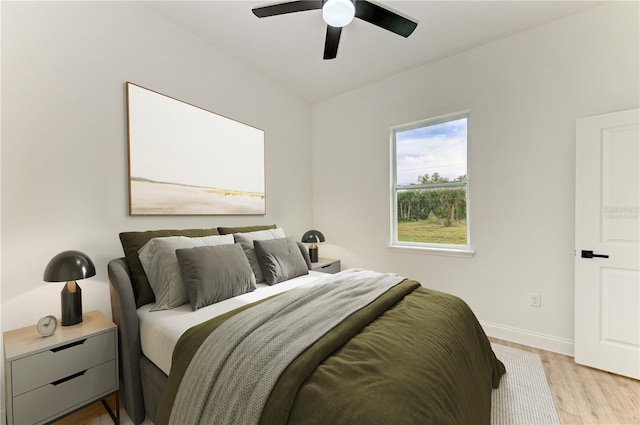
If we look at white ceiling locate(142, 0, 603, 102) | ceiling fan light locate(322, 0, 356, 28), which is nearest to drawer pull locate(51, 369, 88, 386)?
ceiling fan light locate(322, 0, 356, 28)

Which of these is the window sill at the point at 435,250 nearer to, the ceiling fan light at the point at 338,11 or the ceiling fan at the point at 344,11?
the ceiling fan at the point at 344,11

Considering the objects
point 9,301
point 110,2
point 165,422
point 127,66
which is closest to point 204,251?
point 165,422

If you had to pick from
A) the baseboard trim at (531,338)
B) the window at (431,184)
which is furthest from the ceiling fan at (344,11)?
the baseboard trim at (531,338)

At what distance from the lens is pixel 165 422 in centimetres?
120

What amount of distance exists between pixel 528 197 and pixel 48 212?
380cm

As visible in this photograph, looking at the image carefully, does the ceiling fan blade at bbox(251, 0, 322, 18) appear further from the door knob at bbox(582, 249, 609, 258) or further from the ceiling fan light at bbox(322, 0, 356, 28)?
the door knob at bbox(582, 249, 609, 258)

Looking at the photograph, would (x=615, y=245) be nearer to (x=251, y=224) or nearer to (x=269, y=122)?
(x=251, y=224)

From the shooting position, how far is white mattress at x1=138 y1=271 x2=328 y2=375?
1.43m

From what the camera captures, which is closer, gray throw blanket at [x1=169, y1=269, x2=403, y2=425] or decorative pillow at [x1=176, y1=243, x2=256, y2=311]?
gray throw blanket at [x1=169, y1=269, x2=403, y2=425]

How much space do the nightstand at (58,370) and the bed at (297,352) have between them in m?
0.10

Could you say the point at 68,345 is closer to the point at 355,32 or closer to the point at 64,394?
the point at 64,394

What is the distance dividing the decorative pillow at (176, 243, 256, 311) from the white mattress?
0.06 meters

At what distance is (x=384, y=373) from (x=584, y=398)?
1905 millimetres

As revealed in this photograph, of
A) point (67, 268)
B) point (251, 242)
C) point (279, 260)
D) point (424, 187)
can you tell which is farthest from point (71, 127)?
point (424, 187)
